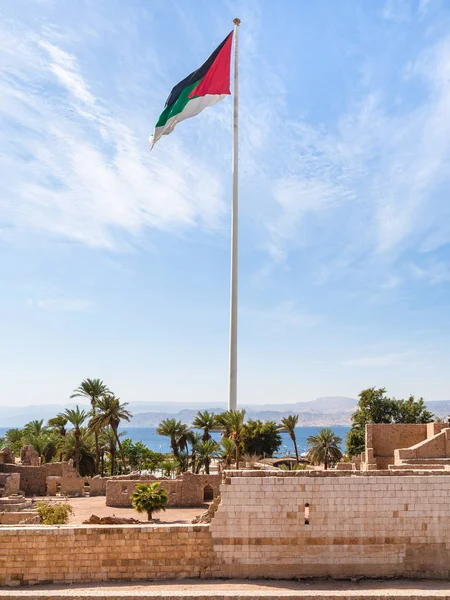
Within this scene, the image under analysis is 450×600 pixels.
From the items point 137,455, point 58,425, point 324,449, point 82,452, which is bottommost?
point 137,455

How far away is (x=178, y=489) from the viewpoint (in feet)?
103

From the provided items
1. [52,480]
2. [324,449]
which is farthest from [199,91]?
[324,449]

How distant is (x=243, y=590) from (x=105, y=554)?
3.65 meters

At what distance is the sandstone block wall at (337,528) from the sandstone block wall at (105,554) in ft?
2.44

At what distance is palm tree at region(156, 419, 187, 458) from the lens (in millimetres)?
42450

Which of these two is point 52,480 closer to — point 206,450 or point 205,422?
point 206,450

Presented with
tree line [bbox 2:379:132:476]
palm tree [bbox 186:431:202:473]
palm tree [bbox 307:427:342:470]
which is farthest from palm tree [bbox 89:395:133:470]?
palm tree [bbox 307:427:342:470]

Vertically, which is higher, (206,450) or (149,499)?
(206,450)

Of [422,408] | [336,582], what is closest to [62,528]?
[336,582]

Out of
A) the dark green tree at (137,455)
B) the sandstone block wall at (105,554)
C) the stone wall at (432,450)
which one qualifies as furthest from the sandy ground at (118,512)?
the dark green tree at (137,455)

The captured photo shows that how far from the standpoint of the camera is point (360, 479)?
14070 millimetres

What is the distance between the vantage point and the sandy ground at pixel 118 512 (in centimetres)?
2650

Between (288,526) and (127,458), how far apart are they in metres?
55.8

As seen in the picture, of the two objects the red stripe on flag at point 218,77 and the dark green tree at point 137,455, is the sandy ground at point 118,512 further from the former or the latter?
the dark green tree at point 137,455
